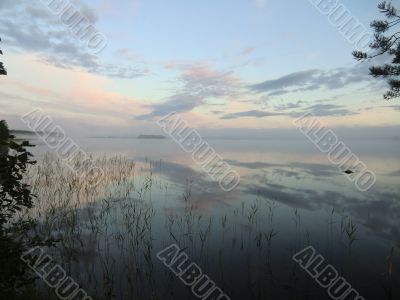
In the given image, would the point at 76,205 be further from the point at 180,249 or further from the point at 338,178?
the point at 338,178

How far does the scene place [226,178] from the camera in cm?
2297

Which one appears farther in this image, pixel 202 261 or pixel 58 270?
pixel 202 261

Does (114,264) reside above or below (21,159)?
below

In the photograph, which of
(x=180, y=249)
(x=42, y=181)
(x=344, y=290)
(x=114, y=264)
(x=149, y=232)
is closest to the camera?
(x=344, y=290)

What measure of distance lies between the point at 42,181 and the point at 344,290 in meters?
15.7

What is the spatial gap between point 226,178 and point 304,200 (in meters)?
8.71

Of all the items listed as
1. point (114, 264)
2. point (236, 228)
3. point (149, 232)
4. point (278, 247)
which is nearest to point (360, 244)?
point (278, 247)

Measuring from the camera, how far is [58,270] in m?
7.39

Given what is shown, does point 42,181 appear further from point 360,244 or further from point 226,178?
point 360,244

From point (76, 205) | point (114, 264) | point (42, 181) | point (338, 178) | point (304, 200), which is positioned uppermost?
point (42, 181)

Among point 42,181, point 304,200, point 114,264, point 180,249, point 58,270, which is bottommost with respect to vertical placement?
point 304,200

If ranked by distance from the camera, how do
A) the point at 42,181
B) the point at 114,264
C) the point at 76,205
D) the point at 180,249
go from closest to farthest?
the point at 114,264, the point at 180,249, the point at 76,205, the point at 42,181

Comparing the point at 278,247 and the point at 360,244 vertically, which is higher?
the point at 278,247

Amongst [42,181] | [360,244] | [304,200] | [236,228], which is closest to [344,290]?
[360,244]
